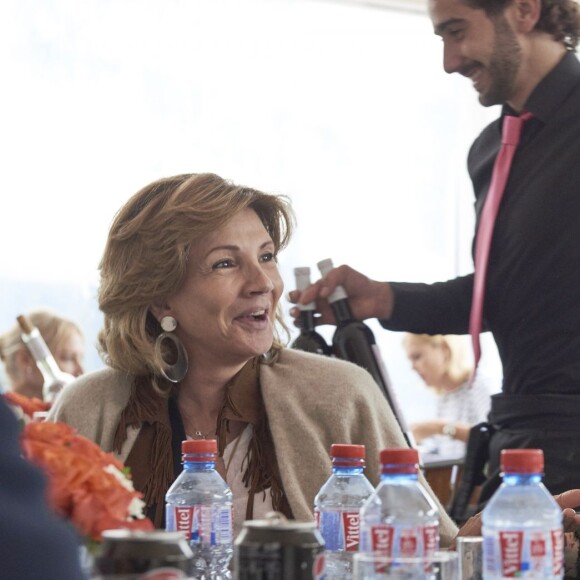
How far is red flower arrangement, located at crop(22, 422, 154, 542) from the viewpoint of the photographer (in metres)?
1.21

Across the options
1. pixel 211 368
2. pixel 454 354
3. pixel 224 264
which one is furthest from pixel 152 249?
pixel 454 354

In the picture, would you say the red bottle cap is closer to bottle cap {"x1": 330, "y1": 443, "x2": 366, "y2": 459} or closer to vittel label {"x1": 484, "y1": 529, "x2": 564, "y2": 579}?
bottle cap {"x1": 330, "y1": 443, "x2": 366, "y2": 459}

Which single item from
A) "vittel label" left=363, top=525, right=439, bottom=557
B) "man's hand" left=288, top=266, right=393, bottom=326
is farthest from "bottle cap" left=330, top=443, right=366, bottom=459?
"man's hand" left=288, top=266, right=393, bottom=326

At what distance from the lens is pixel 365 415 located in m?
2.16

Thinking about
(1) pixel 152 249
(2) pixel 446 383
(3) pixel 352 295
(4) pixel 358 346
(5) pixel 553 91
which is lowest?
(2) pixel 446 383

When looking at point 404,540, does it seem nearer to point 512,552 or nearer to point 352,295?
point 512,552

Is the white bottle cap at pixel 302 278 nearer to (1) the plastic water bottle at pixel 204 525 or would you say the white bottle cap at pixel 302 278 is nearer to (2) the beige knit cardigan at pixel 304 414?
(2) the beige knit cardigan at pixel 304 414

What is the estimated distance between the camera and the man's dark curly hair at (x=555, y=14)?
2.60 metres

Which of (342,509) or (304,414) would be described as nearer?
(342,509)

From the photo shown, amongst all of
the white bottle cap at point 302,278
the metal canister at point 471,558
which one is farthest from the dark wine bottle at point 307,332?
the metal canister at point 471,558

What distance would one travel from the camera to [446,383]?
5.53m

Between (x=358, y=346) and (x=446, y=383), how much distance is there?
3.15 m


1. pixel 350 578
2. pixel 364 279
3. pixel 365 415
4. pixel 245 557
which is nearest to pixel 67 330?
pixel 364 279

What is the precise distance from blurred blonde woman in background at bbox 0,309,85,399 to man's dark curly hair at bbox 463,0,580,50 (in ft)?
7.51
